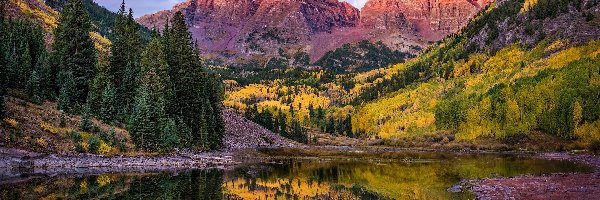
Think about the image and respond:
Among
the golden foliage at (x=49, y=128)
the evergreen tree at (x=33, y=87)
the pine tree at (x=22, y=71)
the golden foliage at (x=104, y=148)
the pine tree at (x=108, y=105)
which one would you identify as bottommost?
the golden foliage at (x=104, y=148)

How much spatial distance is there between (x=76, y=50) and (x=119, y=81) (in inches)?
357

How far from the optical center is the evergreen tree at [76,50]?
8719 centimetres

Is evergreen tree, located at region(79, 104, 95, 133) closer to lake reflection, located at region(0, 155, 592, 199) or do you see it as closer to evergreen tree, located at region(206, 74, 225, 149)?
lake reflection, located at region(0, 155, 592, 199)

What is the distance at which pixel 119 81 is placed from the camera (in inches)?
3625

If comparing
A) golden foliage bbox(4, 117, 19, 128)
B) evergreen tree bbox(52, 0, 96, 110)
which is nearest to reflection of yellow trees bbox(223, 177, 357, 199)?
golden foliage bbox(4, 117, 19, 128)

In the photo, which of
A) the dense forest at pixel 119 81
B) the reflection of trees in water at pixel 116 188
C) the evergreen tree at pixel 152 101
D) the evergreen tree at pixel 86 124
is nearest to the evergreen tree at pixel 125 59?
the dense forest at pixel 119 81

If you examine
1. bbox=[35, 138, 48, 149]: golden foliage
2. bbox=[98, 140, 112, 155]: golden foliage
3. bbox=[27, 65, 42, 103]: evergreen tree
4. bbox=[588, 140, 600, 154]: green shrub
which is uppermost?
bbox=[27, 65, 42, 103]: evergreen tree

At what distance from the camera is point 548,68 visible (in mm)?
175000

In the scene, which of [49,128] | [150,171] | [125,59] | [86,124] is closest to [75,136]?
[49,128]

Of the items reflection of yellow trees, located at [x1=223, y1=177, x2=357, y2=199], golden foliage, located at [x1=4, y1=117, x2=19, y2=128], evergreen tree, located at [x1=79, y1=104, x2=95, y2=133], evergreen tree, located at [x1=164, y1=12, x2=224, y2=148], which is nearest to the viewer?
reflection of yellow trees, located at [x1=223, y1=177, x2=357, y2=199]

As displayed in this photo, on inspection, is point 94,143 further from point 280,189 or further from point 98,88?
point 280,189

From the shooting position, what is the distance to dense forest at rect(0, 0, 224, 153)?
256ft

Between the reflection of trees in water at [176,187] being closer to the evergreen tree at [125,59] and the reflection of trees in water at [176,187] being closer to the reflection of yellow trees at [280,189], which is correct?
the reflection of yellow trees at [280,189]

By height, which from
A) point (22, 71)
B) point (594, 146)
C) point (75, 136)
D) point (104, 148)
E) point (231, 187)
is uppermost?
point (22, 71)
